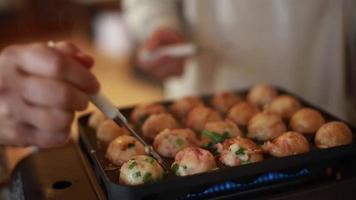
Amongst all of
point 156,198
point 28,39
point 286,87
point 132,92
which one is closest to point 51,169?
point 156,198

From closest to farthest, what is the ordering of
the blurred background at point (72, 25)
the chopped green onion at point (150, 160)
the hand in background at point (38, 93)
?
the hand in background at point (38, 93), the chopped green onion at point (150, 160), the blurred background at point (72, 25)

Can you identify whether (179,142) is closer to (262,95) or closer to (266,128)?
(266,128)

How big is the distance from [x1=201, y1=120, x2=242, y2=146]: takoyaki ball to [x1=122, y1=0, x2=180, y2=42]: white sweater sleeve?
577 millimetres

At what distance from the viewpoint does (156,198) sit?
2.51 ft

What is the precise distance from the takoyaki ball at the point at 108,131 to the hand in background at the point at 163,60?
0.41 metres

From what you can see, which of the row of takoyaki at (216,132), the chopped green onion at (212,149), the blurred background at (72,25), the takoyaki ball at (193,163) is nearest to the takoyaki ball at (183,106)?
the row of takoyaki at (216,132)

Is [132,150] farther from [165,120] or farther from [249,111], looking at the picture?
[249,111]

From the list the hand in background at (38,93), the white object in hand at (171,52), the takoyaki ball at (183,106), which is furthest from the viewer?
the white object in hand at (171,52)

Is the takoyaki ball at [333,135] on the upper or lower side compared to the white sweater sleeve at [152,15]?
lower

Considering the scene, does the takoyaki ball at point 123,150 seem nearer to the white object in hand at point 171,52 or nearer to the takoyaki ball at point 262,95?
the takoyaki ball at point 262,95

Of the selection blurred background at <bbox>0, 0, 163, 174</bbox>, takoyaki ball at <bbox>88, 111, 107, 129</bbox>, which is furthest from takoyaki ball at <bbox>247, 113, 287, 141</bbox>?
blurred background at <bbox>0, 0, 163, 174</bbox>

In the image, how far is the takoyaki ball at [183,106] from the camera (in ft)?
3.71

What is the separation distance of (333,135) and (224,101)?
34 cm

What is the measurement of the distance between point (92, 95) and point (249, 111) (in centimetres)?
39
